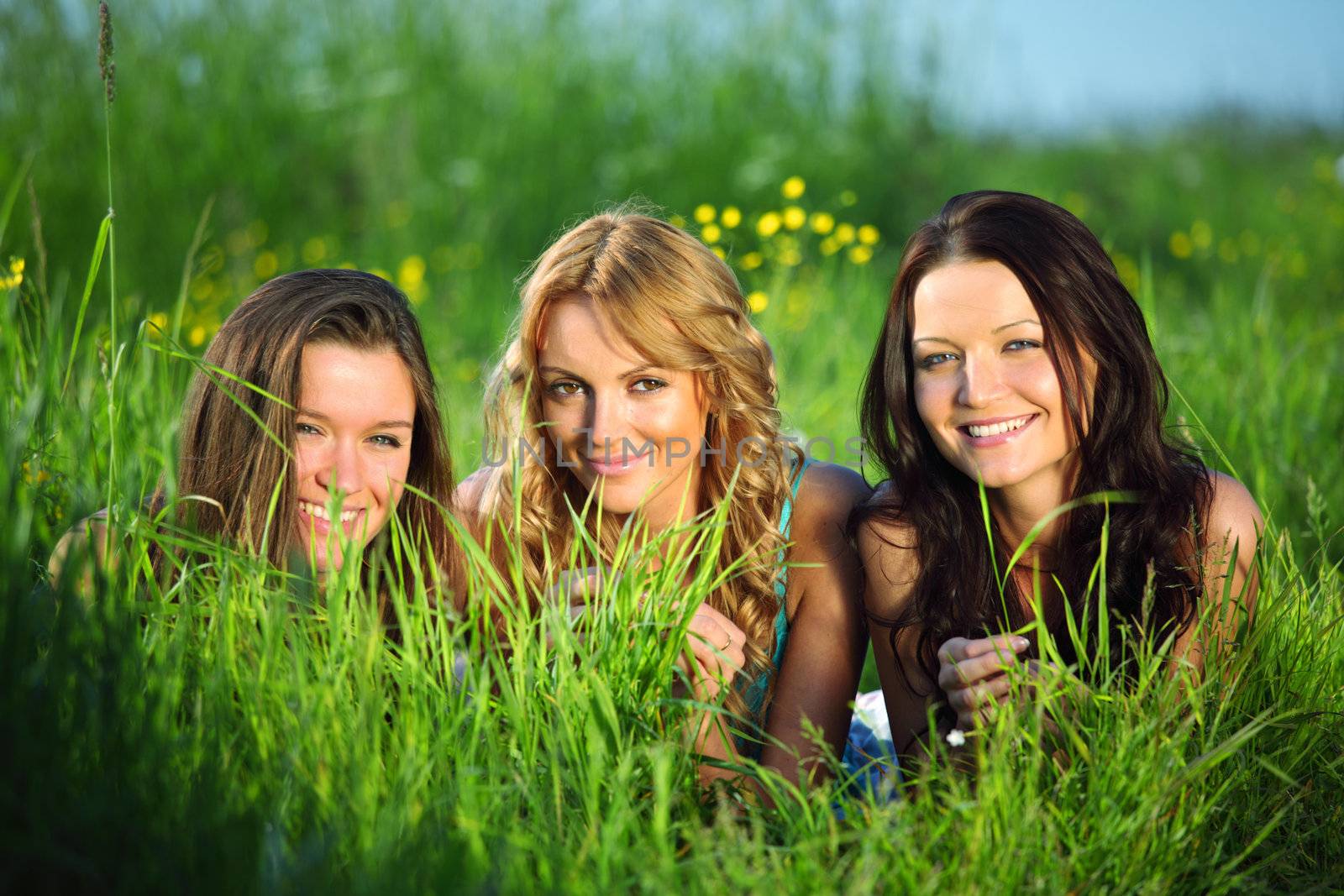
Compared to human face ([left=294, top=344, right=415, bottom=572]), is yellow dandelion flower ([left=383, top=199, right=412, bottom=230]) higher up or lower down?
higher up

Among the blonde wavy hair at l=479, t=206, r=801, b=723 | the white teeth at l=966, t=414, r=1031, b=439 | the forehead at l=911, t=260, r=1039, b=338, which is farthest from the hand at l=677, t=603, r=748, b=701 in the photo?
the forehead at l=911, t=260, r=1039, b=338

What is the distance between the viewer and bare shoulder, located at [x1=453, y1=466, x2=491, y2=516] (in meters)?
2.93

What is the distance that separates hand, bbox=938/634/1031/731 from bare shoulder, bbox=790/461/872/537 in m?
0.60

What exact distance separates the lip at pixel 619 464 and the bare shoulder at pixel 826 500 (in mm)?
407

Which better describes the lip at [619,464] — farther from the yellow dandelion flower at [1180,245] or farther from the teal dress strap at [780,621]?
the yellow dandelion flower at [1180,245]

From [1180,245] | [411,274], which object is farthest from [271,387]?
[1180,245]

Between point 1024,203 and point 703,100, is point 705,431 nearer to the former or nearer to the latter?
point 1024,203

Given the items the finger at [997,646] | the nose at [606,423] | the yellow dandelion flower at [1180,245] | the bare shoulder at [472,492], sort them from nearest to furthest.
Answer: the finger at [997,646] → the nose at [606,423] → the bare shoulder at [472,492] → the yellow dandelion flower at [1180,245]

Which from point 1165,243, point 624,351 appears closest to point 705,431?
point 624,351

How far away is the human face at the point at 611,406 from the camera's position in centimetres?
254

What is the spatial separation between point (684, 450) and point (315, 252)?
5291mm

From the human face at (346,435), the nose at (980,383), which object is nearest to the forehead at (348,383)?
the human face at (346,435)

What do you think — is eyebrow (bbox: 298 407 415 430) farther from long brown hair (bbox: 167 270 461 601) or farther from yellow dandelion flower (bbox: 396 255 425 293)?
yellow dandelion flower (bbox: 396 255 425 293)

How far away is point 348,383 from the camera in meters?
2.48
